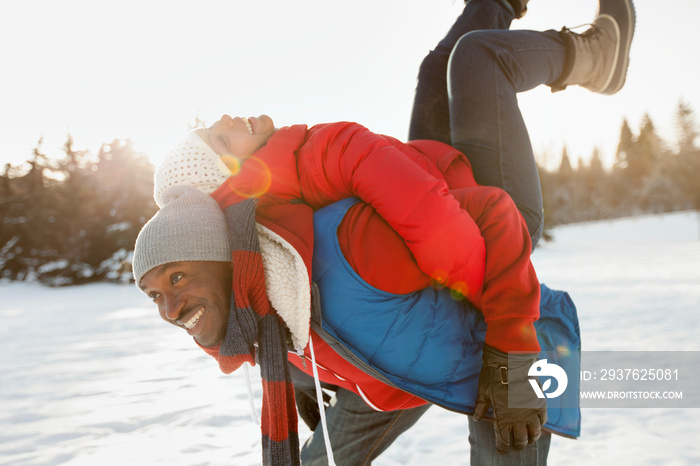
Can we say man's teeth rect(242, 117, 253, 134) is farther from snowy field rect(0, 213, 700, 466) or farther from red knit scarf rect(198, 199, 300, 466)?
snowy field rect(0, 213, 700, 466)

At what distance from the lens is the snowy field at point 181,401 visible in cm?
214

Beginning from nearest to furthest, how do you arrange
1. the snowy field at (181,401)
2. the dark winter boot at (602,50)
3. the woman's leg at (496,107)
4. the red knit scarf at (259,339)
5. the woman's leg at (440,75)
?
the red knit scarf at (259,339), the woman's leg at (496,107), the dark winter boot at (602,50), the woman's leg at (440,75), the snowy field at (181,401)

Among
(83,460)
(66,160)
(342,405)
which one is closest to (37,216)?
(66,160)

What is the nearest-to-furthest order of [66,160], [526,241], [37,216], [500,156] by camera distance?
[526,241] → [500,156] → [37,216] → [66,160]

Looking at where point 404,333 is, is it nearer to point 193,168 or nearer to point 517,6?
point 193,168

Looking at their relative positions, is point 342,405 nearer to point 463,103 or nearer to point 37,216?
point 463,103

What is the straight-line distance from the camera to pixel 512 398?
3.45 feet

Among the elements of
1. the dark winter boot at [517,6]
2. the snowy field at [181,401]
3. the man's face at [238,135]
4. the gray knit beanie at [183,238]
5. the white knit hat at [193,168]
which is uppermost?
the dark winter boot at [517,6]

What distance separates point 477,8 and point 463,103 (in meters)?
0.53

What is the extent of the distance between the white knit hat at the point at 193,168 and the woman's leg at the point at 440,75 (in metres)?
0.80

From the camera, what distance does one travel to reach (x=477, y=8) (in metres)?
1.60

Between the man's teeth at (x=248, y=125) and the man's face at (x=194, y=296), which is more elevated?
the man's teeth at (x=248, y=125)

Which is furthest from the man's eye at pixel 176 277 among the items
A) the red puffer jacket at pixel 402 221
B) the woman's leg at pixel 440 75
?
the woman's leg at pixel 440 75

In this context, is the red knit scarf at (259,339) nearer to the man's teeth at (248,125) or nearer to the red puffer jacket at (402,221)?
the red puffer jacket at (402,221)
